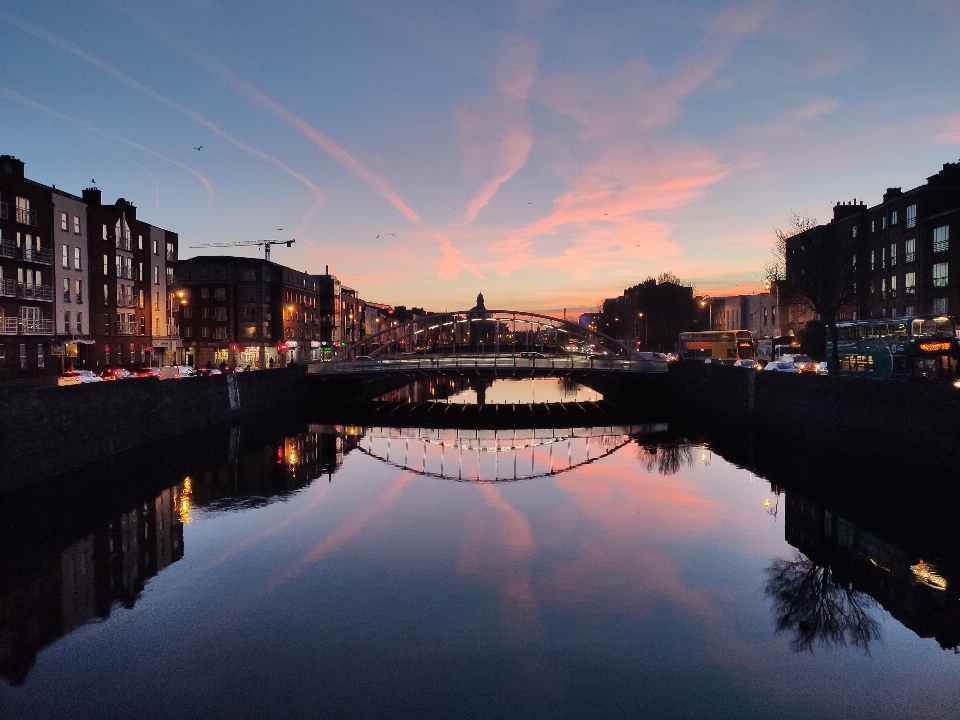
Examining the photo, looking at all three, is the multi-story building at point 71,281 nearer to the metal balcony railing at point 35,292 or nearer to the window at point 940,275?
the metal balcony railing at point 35,292

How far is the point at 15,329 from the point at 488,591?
43.9m

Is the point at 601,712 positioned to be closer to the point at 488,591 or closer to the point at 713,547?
the point at 488,591

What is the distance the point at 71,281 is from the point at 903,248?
Answer: 7342 centimetres

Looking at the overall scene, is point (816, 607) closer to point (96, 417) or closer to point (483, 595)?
point (483, 595)

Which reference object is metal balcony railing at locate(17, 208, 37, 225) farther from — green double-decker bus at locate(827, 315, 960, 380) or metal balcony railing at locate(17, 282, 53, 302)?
green double-decker bus at locate(827, 315, 960, 380)

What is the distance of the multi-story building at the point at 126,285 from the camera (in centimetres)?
6116

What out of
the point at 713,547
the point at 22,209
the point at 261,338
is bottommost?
the point at 713,547

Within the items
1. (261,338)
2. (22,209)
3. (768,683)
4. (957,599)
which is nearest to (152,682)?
(768,683)

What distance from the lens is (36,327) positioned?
2010 inches

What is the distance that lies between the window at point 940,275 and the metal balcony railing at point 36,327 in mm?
71818

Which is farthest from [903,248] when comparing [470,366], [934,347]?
[470,366]

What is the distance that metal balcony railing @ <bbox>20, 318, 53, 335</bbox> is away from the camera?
163ft

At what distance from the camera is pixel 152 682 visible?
502 inches

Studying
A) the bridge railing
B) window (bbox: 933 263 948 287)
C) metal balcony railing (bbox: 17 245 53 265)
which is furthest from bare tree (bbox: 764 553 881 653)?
window (bbox: 933 263 948 287)
